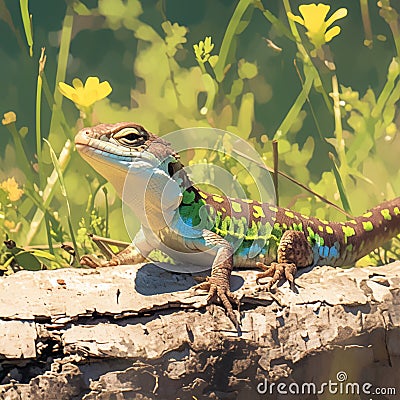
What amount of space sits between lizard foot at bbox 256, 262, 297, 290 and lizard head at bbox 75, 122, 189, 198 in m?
0.28

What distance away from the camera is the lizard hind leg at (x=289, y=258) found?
4.47 feet

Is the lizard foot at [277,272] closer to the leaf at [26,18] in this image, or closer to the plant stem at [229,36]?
the plant stem at [229,36]

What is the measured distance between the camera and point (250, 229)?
149cm

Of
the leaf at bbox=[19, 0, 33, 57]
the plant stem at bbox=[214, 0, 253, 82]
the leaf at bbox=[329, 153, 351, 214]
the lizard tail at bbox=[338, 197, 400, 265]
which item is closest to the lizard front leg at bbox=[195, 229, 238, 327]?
the lizard tail at bbox=[338, 197, 400, 265]

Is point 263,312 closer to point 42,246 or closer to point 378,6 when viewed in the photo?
point 42,246

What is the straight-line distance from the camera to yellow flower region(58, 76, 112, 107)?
1.71 m

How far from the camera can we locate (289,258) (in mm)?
1452

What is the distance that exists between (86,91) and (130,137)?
468 millimetres

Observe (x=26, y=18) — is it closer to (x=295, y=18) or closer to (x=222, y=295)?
(x=295, y=18)

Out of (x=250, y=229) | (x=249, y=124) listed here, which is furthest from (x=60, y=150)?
(x=250, y=229)

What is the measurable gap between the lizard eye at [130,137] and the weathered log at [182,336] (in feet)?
0.86

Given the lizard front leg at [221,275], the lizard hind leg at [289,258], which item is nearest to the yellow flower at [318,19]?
the lizard hind leg at [289,258]

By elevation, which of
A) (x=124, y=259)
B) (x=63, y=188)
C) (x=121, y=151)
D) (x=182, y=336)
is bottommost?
(x=182, y=336)

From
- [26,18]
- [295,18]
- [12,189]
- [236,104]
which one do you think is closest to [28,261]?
[12,189]
